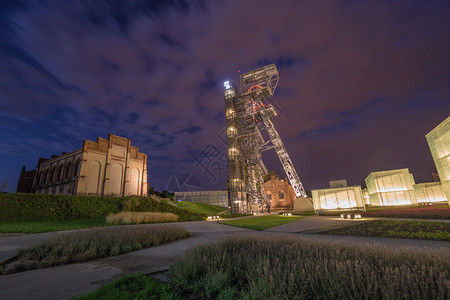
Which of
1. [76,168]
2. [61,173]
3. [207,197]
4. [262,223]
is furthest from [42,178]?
[262,223]

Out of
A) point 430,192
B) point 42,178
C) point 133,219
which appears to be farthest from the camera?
point 42,178

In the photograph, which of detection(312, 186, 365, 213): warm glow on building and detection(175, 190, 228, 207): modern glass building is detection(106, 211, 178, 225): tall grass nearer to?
detection(312, 186, 365, 213): warm glow on building

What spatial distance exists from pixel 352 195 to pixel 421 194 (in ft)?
80.4

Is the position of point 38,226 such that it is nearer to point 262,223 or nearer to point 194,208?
point 262,223

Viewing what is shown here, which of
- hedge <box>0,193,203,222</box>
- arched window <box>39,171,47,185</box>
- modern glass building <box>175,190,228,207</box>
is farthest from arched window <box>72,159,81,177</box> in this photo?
modern glass building <box>175,190,228,207</box>

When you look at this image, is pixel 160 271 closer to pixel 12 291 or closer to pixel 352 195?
pixel 12 291

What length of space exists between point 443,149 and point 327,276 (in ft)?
72.1

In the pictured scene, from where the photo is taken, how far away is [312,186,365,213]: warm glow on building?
2018cm

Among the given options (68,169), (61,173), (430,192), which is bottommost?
(430,192)

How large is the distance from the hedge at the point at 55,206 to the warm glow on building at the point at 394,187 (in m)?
37.3

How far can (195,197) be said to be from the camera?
195 feet

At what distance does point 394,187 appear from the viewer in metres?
29.1

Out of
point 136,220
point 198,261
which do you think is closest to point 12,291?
point 198,261

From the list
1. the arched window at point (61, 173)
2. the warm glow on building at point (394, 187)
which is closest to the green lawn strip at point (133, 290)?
the warm glow on building at point (394, 187)
